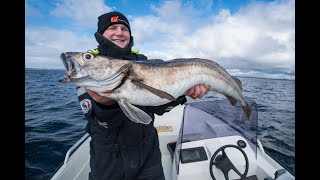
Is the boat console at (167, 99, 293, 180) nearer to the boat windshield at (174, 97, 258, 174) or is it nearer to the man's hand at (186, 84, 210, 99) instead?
the boat windshield at (174, 97, 258, 174)

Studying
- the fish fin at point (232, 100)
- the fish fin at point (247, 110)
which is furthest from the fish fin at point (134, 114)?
the fish fin at point (247, 110)

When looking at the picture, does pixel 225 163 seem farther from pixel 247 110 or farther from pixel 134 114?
pixel 134 114

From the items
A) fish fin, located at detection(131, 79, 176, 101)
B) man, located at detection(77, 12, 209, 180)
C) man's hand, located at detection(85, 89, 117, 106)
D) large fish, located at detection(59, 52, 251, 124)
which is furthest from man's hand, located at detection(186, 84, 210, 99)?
man's hand, located at detection(85, 89, 117, 106)

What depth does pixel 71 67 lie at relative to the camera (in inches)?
104

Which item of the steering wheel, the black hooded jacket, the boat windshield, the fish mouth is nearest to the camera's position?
the fish mouth

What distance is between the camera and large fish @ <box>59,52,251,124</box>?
8.77 ft

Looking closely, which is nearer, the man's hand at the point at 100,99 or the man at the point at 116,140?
the man's hand at the point at 100,99

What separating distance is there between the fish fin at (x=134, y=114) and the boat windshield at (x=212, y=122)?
1.83m

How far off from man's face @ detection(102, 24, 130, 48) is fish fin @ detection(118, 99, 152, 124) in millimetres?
1688

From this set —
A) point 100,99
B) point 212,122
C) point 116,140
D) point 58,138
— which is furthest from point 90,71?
point 58,138

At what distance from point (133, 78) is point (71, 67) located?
75 cm

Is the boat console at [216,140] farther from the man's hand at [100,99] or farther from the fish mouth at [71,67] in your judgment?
the fish mouth at [71,67]

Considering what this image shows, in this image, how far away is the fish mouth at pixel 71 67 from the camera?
2.59 metres

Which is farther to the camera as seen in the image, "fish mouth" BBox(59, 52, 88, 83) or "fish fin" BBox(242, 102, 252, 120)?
"fish fin" BBox(242, 102, 252, 120)
